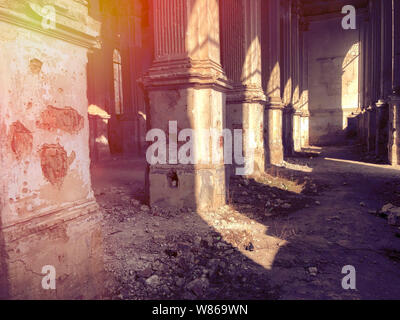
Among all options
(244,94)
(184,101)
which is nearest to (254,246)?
(184,101)

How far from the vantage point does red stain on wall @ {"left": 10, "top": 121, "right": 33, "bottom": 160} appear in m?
1.78

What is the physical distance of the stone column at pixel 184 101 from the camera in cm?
459

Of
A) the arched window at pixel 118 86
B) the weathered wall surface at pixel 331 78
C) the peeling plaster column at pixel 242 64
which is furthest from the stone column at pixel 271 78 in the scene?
the weathered wall surface at pixel 331 78

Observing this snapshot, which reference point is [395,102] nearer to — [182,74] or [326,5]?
[182,74]

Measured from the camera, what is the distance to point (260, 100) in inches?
297

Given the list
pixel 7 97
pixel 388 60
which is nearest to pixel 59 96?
pixel 7 97

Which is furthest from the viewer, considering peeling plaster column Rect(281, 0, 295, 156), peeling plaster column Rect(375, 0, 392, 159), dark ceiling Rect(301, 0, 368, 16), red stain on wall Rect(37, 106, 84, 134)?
dark ceiling Rect(301, 0, 368, 16)

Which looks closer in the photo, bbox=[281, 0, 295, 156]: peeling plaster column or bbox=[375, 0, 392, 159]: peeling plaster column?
bbox=[375, 0, 392, 159]: peeling plaster column

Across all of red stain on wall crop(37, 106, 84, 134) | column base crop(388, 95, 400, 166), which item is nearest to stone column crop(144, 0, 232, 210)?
red stain on wall crop(37, 106, 84, 134)

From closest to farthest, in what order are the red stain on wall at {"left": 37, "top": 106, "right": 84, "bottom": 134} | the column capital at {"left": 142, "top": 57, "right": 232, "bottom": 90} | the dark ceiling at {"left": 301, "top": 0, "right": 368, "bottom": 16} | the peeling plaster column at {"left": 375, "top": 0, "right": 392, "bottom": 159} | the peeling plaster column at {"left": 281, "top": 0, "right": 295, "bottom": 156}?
the red stain on wall at {"left": 37, "top": 106, "right": 84, "bottom": 134} < the column capital at {"left": 142, "top": 57, "right": 232, "bottom": 90} < the peeling plaster column at {"left": 375, "top": 0, "right": 392, "bottom": 159} < the peeling plaster column at {"left": 281, "top": 0, "right": 295, "bottom": 156} < the dark ceiling at {"left": 301, "top": 0, "right": 368, "bottom": 16}

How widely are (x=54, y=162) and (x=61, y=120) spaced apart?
0.96ft

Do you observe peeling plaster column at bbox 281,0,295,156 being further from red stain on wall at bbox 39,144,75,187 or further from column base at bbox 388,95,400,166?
red stain on wall at bbox 39,144,75,187

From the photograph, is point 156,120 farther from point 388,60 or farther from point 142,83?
point 388,60

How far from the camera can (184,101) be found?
4.61m
